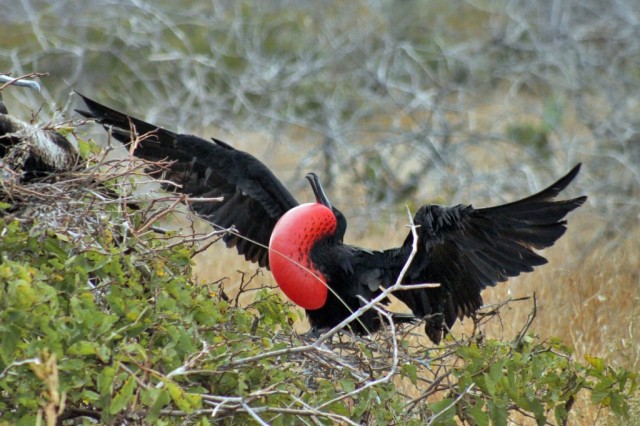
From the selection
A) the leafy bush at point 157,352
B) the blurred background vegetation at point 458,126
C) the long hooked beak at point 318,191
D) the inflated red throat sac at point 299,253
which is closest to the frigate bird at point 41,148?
the leafy bush at point 157,352

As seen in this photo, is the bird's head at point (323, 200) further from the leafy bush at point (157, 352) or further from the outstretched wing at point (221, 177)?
the leafy bush at point (157, 352)

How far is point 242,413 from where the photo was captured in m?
2.07

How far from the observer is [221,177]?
342cm

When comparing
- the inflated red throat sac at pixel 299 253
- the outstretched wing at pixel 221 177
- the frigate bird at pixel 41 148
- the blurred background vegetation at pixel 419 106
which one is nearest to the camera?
the frigate bird at pixel 41 148

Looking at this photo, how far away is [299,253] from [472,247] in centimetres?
57

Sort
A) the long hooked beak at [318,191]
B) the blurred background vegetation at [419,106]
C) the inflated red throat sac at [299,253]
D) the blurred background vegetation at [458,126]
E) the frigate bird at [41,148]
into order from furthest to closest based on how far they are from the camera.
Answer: the blurred background vegetation at [419,106] < the blurred background vegetation at [458,126] < the long hooked beak at [318,191] < the inflated red throat sac at [299,253] < the frigate bird at [41,148]

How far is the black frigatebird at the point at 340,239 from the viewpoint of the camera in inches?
105

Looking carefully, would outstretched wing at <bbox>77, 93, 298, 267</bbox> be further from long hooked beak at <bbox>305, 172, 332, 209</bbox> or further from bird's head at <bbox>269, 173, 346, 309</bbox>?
bird's head at <bbox>269, 173, 346, 309</bbox>

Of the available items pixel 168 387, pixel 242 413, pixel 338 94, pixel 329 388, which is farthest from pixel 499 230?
pixel 338 94

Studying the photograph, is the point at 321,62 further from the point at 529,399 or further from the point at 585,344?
the point at 529,399

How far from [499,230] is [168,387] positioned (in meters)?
1.25

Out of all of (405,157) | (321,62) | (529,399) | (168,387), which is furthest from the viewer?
(321,62)

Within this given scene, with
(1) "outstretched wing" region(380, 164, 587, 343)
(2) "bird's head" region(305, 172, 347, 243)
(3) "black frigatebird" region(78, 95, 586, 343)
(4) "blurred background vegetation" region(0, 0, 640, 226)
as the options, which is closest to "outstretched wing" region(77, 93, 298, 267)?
(3) "black frigatebird" region(78, 95, 586, 343)

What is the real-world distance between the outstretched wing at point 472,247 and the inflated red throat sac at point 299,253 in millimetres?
265
